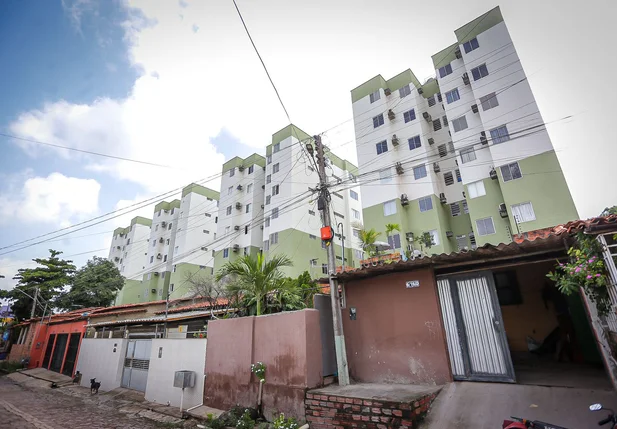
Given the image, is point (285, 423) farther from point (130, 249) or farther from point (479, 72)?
point (130, 249)

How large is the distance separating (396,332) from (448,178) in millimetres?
22445

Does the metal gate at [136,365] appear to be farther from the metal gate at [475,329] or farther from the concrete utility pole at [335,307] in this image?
the metal gate at [475,329]

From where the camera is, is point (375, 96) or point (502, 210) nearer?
point (502, 210)

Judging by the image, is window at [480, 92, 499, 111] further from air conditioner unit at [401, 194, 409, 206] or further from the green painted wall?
air conditioner unit at [401, 194, 409, 206]

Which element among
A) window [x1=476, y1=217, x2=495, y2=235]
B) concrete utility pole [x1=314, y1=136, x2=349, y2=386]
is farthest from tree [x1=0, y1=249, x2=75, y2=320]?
window [x1=476, y1=217, x2=495, y2=235]

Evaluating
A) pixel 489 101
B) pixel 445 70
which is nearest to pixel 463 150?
pixel 489 101

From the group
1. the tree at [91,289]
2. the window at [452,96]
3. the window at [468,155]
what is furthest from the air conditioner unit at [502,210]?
the tree at [91,289]

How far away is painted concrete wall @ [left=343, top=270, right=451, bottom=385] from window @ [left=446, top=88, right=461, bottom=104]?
23.2 metres

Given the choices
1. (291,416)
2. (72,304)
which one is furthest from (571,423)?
(72,304)

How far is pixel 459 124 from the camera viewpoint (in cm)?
2436

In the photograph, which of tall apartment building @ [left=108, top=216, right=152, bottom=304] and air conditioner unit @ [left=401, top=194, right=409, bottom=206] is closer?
air conditioner unit @ [left=401, top=194, right=409, bottom=206]

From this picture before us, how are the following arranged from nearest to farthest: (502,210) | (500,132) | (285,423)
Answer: (285,423), (502,210), (500,132)

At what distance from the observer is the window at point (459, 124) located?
24.1 m

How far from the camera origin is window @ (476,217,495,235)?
832 inches
